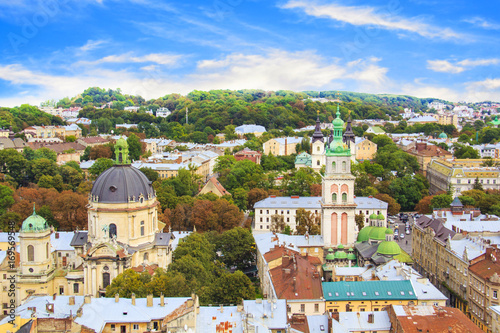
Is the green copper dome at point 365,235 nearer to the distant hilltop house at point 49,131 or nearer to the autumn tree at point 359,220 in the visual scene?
the autumn tree at point 359,220

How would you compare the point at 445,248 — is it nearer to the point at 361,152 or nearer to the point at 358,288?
the point at 358,288

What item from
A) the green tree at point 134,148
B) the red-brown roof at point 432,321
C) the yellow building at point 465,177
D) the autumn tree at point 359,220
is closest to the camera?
the red-brown roof at point 432,321

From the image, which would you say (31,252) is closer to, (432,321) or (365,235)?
(432,321)

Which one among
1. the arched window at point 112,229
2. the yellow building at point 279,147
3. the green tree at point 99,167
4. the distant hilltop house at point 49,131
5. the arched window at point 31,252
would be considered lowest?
the arched window at point 31,252

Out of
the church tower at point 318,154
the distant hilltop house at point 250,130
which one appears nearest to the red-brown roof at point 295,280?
the church tower at point 318,154

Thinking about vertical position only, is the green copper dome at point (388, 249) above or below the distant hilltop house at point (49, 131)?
below

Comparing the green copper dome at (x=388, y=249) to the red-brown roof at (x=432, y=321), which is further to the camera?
the green copper dome at (x=388, y=249)

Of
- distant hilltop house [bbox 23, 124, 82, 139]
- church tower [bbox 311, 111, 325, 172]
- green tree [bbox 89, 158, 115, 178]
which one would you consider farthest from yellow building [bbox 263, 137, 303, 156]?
distant hilltop house [bbox 23, 124, 82, 139]

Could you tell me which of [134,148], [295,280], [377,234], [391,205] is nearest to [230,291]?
[295,280]
